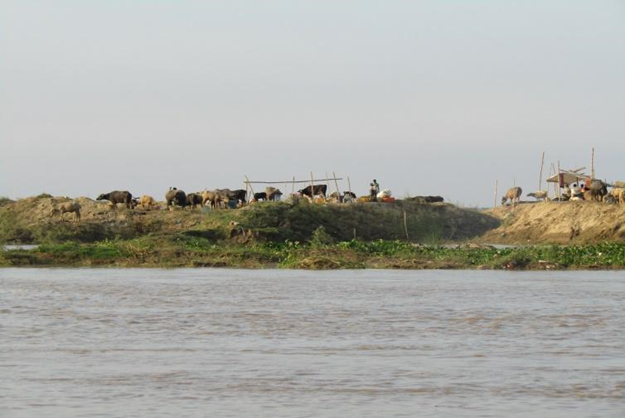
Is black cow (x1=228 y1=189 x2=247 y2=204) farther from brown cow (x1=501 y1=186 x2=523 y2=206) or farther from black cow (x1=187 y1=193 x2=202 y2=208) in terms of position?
brown cow (x1=501 y1=186 x2=523 y2=206)

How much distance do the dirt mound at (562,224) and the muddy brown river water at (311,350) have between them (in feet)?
47.2

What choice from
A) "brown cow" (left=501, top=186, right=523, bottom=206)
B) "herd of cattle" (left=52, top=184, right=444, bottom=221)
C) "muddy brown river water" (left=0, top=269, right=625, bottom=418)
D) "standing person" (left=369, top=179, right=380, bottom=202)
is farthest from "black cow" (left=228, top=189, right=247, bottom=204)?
"muddy brown river water" (left=0, top=269, right=625, bottom=418)

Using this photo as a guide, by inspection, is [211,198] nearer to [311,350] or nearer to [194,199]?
[194,199]

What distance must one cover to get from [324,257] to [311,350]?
15.8 meters

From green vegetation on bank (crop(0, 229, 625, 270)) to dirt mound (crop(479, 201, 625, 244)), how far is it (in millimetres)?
6353

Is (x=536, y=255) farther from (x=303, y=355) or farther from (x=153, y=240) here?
(x=303, y=355)

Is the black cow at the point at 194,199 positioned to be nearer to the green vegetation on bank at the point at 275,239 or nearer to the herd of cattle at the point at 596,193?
the green vegetation on bank at the point at 275,239

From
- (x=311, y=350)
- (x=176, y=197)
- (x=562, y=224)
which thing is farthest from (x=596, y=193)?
(x=311, y=350)

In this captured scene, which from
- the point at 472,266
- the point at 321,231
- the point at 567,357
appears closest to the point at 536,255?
the point at 472,266

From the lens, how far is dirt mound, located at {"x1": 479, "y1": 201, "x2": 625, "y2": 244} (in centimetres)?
3756

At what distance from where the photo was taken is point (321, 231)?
35.3 metres

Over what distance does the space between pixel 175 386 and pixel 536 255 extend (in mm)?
19286

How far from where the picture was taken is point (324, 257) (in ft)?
95.5

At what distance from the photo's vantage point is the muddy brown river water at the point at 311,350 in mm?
9906
